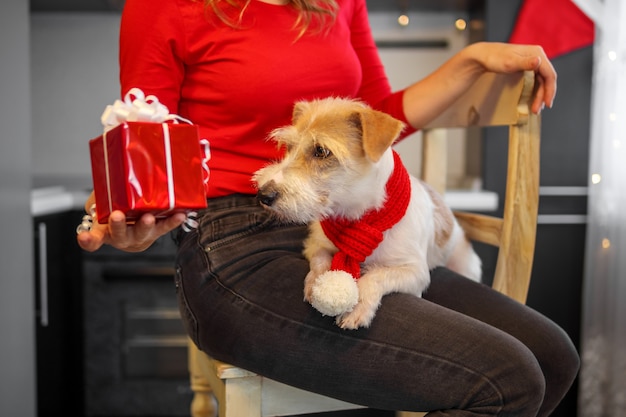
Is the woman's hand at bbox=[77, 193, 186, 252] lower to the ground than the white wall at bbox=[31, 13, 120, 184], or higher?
lower

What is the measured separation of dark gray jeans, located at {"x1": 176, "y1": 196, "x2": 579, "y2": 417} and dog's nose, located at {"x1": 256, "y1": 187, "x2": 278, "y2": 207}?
0.43ft

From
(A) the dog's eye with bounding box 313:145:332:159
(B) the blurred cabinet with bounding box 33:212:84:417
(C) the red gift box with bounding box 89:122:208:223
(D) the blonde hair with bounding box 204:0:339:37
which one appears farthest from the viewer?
(B) the blurred cabinet with bounding box 33:212:84:417

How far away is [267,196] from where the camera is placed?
1.05 meters

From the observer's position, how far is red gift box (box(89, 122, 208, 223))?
839mm

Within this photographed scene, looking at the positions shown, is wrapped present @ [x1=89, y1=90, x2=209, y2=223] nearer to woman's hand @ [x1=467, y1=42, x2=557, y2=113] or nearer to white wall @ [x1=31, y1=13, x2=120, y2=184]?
woman's hand @ [x1=467, y1=42, x2=557, y2=113]

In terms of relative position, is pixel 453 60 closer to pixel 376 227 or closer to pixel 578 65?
pixel 376 227

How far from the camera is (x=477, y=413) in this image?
38.1 inches

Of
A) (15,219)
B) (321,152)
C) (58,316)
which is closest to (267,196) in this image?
(321,152)

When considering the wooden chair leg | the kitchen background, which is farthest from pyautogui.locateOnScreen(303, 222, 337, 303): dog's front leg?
the kitchen background

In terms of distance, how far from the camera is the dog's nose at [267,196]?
105 cm

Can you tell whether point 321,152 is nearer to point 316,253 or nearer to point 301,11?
point 316,253

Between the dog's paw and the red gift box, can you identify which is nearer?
the red gift box

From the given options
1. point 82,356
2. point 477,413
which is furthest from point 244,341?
point 82,356

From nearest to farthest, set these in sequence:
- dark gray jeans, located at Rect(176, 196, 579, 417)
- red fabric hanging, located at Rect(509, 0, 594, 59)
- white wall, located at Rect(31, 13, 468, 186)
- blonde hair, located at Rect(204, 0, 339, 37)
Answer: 1. dark gray jeans, located at Rect(176, 196, 579, 417)
2. blonde hair, located at Rect(204, 0, 339, 37)
3. red fabric hanging, located at Rect(509, 0, 594, 59)
4. white wall, located at Rect(31, 13, 468, 186)
